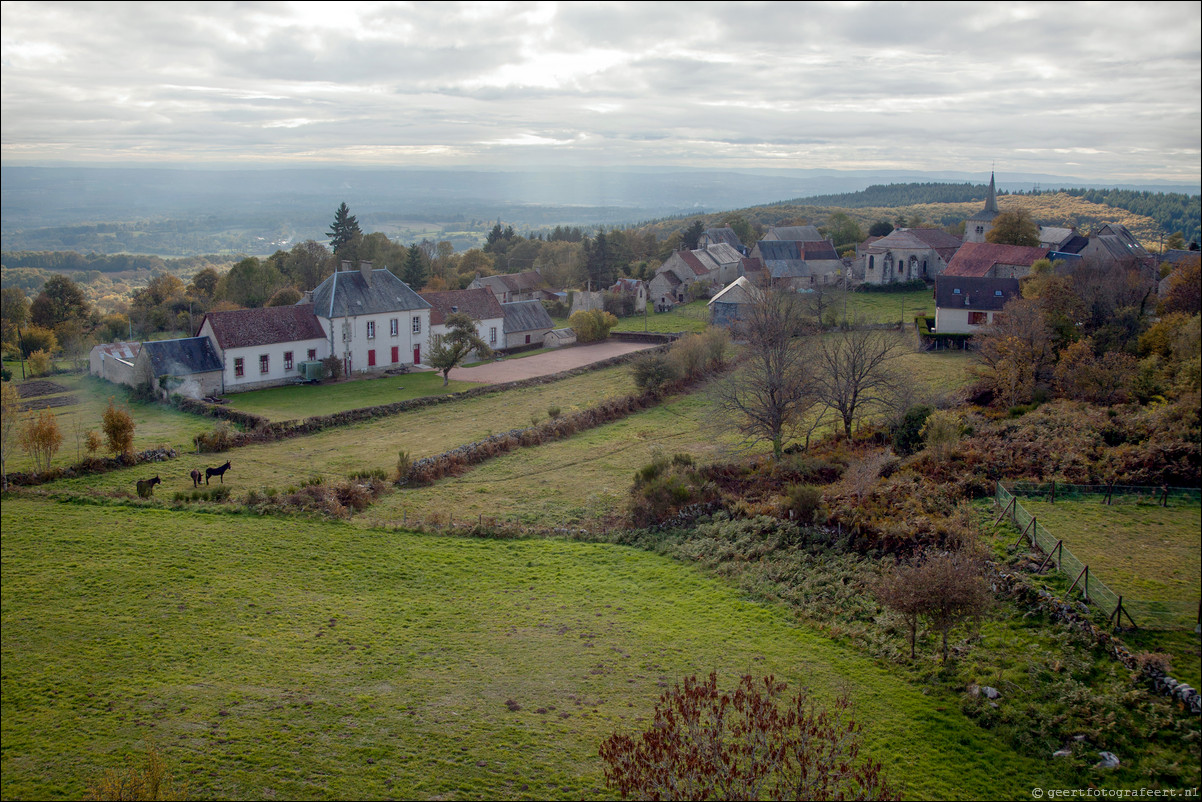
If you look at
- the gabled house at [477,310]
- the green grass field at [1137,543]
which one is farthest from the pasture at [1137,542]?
the gabled house at [477,310]

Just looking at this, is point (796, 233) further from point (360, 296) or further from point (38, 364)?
point (38, 364)

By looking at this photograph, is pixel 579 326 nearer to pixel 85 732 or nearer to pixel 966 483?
pixel 966 483

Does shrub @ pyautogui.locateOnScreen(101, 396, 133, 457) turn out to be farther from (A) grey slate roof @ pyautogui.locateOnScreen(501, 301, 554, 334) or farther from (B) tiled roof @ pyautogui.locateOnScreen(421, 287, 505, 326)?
(A) grey slate roof @ pyautogui.locateOnScreen(501, 301, 554, 334)

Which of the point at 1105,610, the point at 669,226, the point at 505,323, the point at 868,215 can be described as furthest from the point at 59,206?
the point at 1105,610

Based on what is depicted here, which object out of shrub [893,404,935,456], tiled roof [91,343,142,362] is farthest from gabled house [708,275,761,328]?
tiled roof [91,343,142,362]

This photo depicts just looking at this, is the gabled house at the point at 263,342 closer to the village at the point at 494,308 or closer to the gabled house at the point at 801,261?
the village at the point at 494,308

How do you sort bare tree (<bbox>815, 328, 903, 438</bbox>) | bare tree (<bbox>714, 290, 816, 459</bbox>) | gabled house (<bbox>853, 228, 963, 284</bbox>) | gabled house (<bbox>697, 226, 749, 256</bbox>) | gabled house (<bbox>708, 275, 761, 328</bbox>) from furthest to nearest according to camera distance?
gabled house (<bbox>697, 226, 749, 256</bbox>) → gabled house (<bbox>853, 228, 963, 284</bbox>) → gabled house (<bbox>708, 275, 761, 328</bbox>) → bare tree (<bbox>815, 328, 903, 438</bbox>) → bare tree (<bbox>714, 290, 816, 459</bbox>)
